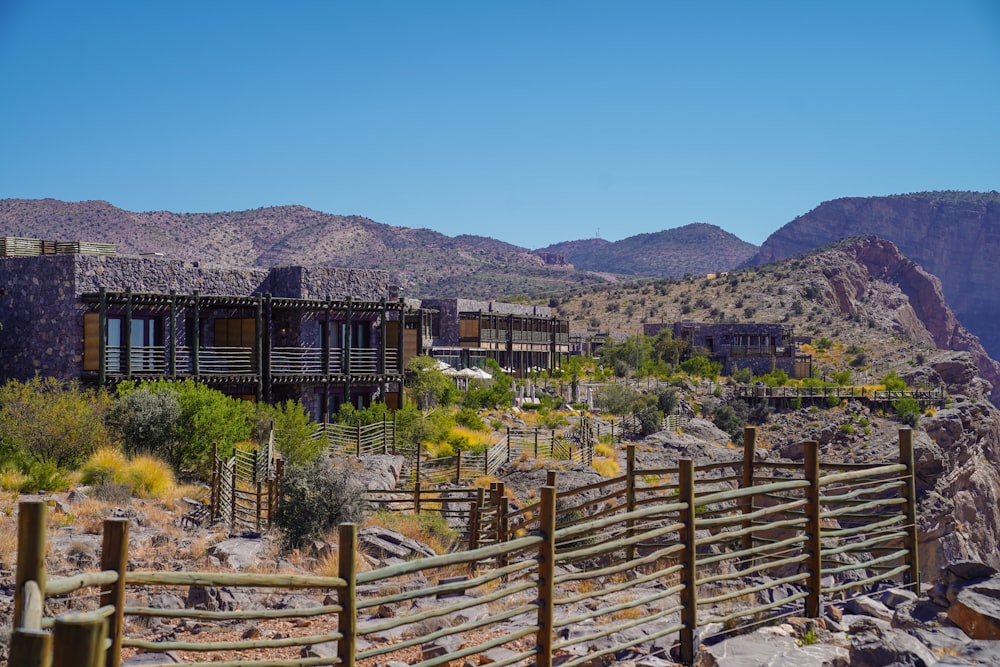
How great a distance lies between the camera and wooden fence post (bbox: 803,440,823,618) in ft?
28.5

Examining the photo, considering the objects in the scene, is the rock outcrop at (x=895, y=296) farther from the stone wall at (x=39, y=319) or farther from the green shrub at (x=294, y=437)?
the stone wall at (x=39, y=319)

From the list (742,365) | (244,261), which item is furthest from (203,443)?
(244,261)

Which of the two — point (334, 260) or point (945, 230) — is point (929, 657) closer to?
point (334, 260)

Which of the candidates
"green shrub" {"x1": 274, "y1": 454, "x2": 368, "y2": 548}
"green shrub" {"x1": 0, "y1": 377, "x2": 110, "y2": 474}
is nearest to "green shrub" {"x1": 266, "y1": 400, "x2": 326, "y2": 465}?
"green shrub" {"x1": 0, "y1": 377, "x2": 110, "y2": 474}

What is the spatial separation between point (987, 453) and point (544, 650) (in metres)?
64.7

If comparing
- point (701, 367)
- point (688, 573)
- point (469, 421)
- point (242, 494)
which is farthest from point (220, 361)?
point (701, 367)

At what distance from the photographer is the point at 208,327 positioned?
31875mm

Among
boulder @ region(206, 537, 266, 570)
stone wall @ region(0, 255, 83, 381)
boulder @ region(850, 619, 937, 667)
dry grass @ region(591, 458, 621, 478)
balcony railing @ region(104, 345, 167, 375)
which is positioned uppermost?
stone wall @ region(0, 255, 83, 381)

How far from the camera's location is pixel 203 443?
2200cm

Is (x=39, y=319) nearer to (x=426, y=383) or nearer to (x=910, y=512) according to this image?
(x=426, y=383)

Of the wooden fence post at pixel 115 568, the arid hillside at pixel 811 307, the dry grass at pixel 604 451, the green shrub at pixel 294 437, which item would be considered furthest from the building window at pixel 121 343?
the arid hillside at pixel 811 307

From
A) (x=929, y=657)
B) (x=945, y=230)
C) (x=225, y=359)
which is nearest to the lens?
(x=929, y=657)

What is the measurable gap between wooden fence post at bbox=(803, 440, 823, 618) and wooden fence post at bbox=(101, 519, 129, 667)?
6.10m

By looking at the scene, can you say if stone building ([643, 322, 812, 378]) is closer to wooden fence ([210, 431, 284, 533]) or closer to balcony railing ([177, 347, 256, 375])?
balcony railing ([177, 347, 256, 375])
